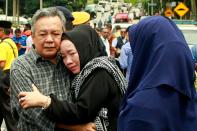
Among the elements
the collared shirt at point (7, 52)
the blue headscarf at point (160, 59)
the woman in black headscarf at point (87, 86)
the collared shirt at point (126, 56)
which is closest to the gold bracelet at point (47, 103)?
the woman in black headscarf at point (87, 86)

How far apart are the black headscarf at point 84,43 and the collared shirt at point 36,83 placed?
0.62ft

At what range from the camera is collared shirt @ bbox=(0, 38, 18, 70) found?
8.52m

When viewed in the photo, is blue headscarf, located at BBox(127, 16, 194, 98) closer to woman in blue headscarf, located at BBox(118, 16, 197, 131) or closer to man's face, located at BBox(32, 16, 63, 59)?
woman in blue headscarf, located at BBox(118, 16, 197, 131)

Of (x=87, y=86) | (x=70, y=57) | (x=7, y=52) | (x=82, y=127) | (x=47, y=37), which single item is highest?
(x=47, y=37)

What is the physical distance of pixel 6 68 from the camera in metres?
8.45

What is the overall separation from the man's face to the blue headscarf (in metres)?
0.90

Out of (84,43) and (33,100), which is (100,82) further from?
(33,100)

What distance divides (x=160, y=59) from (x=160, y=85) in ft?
0.40

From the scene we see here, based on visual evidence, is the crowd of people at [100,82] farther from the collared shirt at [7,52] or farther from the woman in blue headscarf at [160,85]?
the collared shirt at [7,52]

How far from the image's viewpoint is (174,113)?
95.7 inches

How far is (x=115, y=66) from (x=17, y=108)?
0.65 meters

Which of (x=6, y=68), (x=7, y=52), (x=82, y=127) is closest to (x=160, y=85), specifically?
(x=82, y=127)

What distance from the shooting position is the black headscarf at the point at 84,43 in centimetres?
327

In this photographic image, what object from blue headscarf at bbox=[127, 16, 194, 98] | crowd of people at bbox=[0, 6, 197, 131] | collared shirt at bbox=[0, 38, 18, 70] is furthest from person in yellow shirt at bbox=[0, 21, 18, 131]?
blue headscarf at bbox=[127, 16, 194, 98]
